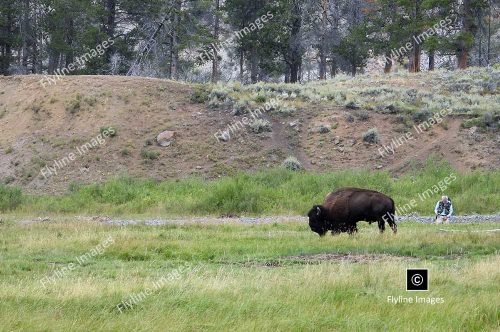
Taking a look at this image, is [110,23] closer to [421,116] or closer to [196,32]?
[196,32]

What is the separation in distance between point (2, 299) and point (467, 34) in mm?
42775

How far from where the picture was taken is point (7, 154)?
118ft

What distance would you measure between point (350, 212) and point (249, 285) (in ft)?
28.4

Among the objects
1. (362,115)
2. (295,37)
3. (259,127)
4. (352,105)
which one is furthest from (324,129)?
(295,37)

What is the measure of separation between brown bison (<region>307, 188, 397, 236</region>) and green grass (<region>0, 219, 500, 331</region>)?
1281mm

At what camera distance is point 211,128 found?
36.7m

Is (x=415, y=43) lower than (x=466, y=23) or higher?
lower

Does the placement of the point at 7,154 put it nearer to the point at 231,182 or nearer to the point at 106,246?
the point at 231,182

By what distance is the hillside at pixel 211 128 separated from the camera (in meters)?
33.2

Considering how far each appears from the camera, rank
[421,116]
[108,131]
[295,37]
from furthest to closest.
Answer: [295,37] → [421,116] → [108,131]

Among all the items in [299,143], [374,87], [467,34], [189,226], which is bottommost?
[189,226]

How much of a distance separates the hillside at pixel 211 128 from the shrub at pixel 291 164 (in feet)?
2.16

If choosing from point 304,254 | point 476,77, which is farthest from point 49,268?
point 476,77

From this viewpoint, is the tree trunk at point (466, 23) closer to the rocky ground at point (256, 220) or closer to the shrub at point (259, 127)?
the shrub at point (259, 127)
